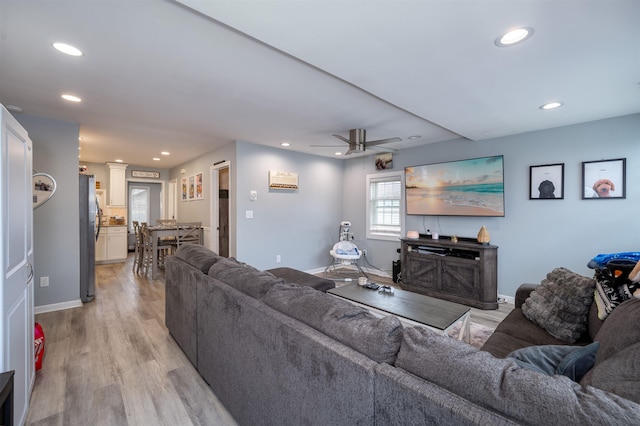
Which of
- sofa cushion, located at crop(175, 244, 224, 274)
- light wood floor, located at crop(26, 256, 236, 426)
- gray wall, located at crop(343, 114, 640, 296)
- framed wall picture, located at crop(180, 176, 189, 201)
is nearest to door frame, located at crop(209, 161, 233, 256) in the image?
framed wall picture, located at crop(180, 176, 189, 201)

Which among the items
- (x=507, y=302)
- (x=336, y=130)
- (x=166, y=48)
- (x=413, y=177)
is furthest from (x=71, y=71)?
(x=507, y=302)

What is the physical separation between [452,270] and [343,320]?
3518 millimetres

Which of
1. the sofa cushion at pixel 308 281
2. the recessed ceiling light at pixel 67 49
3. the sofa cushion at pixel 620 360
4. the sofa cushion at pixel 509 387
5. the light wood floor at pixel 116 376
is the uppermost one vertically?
the recessed ceiling light at pixel 67 49

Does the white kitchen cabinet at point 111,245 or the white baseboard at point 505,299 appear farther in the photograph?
the white kitchen cabinet at point 111,245

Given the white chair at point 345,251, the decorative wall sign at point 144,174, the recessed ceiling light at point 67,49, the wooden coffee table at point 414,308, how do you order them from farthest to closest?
the decorative wall sign at point 144,174, the white chair at point 345,251, the wooden coffee table at point 414,308, the recessed ceiling light at point 67,49

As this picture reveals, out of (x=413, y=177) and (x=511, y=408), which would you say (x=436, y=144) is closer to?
(x=413, y=177)

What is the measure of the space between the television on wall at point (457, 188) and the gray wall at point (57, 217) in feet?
16.7

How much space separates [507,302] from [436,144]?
2.68m

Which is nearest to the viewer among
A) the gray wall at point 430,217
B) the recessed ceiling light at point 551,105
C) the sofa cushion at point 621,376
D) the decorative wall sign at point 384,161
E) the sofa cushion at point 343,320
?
the sofa cushion at point 621,376

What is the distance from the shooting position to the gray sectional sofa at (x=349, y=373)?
0.69 m

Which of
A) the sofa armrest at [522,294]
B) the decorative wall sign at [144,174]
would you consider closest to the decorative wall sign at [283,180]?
the sofa armrest at [522,294]

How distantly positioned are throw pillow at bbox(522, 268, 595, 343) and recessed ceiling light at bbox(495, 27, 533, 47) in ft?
5.56

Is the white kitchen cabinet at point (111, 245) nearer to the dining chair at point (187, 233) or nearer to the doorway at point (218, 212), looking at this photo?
the dining chair at point (187, 233)

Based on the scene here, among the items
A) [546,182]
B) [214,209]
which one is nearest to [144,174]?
[214,209]
